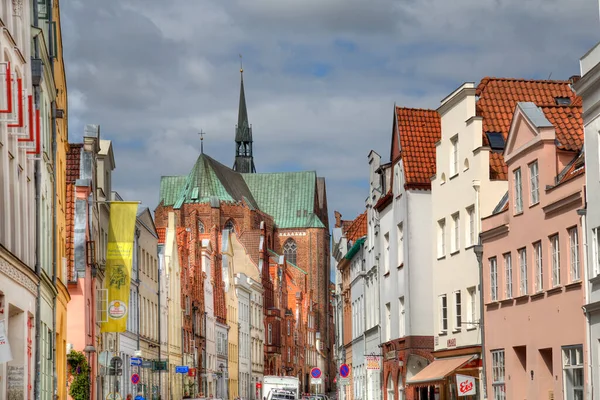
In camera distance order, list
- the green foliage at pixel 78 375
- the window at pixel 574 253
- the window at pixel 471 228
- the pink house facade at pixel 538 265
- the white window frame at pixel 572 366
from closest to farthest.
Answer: the white window frame at pixel 572 366, the window at pixel 574 253, the pink house facade at pixel 538 265, the window at pixel 471 228, the green foliage at pixel 78 375

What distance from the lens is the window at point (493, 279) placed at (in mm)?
34031

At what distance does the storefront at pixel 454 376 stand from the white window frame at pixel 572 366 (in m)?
5.43

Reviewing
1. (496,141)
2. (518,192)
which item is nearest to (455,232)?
(496,141)

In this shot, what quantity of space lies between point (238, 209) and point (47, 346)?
124140 millimetres

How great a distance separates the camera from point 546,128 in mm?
30188

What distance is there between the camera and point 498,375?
3366 centimetres

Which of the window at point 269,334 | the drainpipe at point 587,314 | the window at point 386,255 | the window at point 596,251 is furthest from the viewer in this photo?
the window at point 269,334

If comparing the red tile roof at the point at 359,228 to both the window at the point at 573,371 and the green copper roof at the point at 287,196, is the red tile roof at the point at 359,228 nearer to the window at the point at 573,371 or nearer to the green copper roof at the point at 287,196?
the window at the point at 573,371

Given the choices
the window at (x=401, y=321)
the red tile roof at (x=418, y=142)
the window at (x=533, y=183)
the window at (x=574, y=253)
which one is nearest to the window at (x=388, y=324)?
the window at (x=401, y=321)

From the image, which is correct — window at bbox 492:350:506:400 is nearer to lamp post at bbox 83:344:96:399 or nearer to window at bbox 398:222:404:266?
window at bbox 398:222:404:266

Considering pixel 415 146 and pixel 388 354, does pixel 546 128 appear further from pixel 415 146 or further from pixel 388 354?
pixel 388 354

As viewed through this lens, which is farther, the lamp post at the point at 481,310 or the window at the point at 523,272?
the lamp post at the point at 481,310

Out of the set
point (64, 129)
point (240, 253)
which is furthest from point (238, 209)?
point (64, 129)

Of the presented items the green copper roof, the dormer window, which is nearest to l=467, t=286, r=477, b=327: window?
the dormer window
